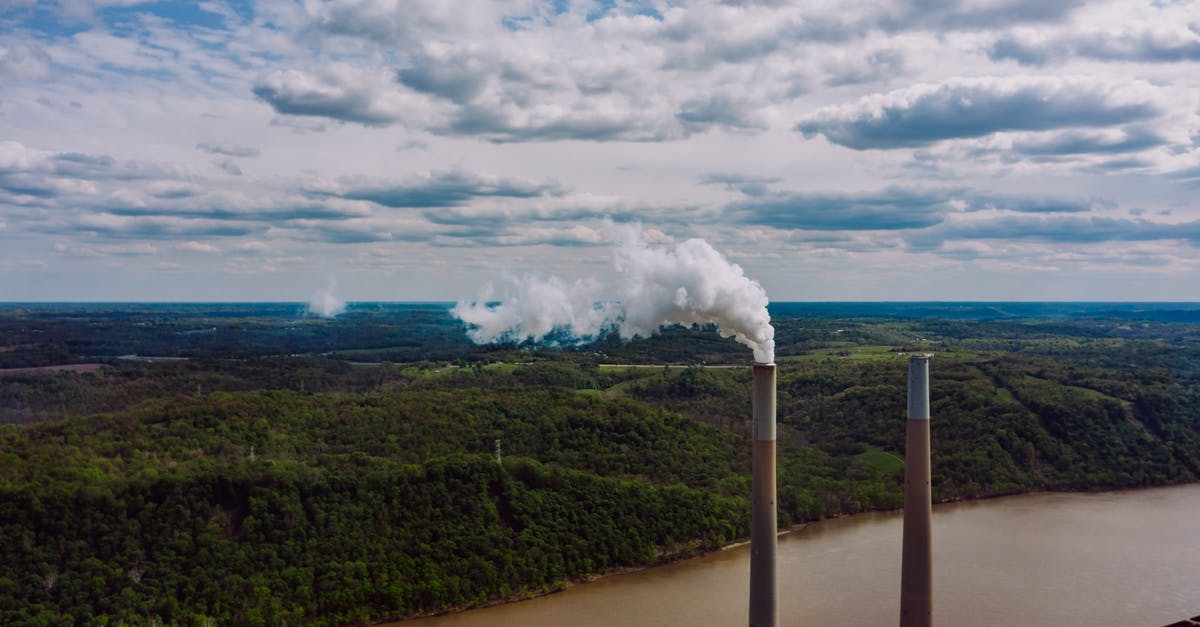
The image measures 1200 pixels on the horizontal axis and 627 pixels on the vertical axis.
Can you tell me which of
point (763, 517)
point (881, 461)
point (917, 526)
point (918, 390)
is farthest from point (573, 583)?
point (881, 461)

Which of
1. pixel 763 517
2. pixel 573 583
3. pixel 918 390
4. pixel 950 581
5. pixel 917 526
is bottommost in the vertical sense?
pixel 573 583

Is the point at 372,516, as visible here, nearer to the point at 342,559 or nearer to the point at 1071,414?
the point at 342,559

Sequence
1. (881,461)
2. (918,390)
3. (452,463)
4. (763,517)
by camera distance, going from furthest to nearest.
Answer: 1. (881,461)
2. (452,463)
3. (918,390)
4. (763,517)

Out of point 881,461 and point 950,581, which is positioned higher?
point 881,461

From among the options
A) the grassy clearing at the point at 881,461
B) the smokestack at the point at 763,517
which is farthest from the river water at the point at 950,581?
the smokestack at the point at 763,517

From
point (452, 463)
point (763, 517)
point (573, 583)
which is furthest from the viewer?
point (452, 463)

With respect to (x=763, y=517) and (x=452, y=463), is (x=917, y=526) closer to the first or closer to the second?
(x=763, y=517)

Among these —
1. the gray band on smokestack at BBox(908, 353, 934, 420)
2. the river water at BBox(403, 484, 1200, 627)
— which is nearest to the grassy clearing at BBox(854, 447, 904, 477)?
the river water at BBox(403, 484, 1200, 627)

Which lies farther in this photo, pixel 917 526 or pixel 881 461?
pixel 881 461

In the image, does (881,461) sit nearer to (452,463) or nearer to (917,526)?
(452,463)
